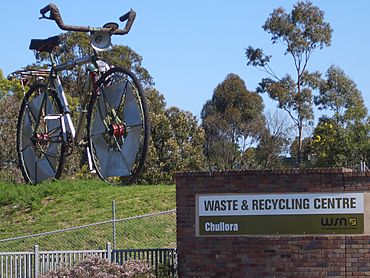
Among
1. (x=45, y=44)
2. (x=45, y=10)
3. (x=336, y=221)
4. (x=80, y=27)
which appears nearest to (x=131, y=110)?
(x=80, y=27)

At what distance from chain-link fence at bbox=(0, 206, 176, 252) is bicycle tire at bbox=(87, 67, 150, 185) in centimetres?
1821

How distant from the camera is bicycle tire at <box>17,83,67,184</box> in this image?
12.3 m

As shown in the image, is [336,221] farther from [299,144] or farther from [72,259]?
[299,144]

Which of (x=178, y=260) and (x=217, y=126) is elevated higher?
(x=217, y=126)

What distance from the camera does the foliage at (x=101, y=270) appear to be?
64.6ft

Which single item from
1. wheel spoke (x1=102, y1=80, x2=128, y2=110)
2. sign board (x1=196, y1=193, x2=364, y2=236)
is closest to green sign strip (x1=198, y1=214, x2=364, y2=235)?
sign board (x1=196, y1=193, x2=364, y2=236)

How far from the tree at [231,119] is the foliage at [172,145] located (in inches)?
298

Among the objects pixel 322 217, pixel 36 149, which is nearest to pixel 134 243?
pixel 322 217

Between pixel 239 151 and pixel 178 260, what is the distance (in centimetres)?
4796

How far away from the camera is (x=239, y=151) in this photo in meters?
68.2

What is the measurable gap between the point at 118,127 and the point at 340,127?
158ft

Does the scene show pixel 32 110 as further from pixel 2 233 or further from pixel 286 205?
pixel 2 233

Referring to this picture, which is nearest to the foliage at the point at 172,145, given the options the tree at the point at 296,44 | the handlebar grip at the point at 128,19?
the tree at the point at 296,44

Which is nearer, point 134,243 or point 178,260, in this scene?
point 178,260
